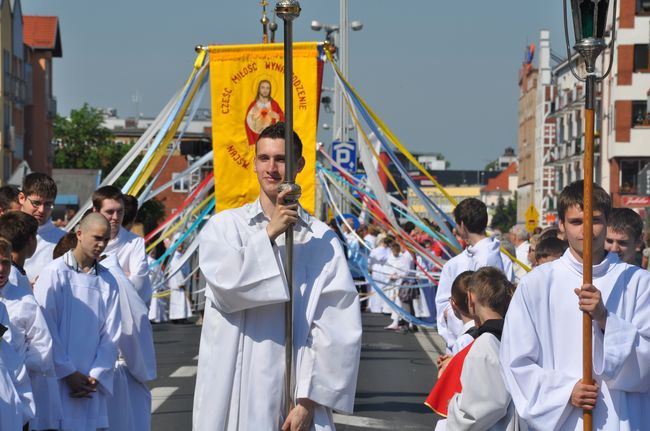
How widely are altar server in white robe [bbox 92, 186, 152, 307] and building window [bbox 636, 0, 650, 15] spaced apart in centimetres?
5816

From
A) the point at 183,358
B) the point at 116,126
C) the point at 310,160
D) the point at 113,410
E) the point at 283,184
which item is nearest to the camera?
the point at 283,184

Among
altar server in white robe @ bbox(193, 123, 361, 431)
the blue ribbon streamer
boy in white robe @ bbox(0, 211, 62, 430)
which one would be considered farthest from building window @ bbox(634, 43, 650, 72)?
altar server in white robe @ bbox(193, 123, 361, 431)

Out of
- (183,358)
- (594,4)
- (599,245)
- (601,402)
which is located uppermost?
(594,4)

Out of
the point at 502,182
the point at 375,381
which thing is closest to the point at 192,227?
the point at 375,381

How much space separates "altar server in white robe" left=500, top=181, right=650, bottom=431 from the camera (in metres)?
5.67

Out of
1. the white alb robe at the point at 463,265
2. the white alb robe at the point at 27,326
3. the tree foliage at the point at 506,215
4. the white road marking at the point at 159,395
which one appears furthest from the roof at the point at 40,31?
the white alb robe at the point at 27,326

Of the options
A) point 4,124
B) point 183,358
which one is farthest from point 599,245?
point 4,124

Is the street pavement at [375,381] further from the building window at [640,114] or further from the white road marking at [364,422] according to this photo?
the building window at [640,114]

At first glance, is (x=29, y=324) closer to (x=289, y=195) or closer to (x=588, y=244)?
(x=289, y=195)

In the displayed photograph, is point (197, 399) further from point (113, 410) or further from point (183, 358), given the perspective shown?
point (183, 358)

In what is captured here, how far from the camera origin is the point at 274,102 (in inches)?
559

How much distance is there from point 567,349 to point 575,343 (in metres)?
0.04

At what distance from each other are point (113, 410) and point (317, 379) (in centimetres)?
322

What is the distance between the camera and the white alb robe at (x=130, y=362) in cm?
845
